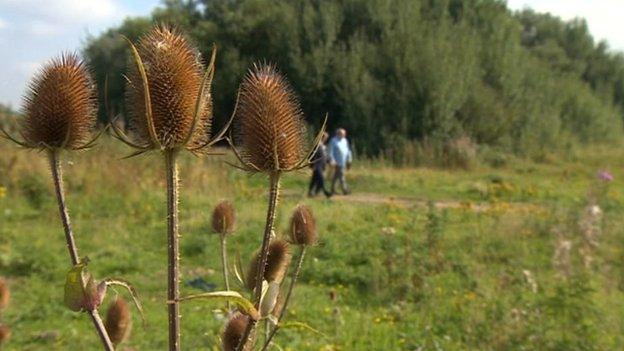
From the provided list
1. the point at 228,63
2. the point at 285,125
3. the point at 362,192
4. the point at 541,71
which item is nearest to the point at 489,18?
the point at 541,71

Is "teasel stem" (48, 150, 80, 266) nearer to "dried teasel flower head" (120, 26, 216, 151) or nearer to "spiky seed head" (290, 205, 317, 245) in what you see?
"dried teasel flower head" (120, 26, 216, 151)

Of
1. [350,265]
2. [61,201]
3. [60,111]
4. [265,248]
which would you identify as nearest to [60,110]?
[60,111]

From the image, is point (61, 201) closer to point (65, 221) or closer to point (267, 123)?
point (65, 221)

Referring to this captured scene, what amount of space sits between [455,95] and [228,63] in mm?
7823

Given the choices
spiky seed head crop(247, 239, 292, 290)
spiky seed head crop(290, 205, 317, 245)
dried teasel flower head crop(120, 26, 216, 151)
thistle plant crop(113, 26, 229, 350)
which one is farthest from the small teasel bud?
spiky seed head crop(290, 205, 317, 245)

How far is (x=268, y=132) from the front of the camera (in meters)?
1.41

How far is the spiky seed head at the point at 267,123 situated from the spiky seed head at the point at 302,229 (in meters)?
0.40

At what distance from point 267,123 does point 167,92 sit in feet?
0.74

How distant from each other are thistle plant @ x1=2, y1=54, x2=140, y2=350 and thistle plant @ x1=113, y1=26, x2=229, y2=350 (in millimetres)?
98

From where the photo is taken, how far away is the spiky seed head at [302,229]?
187cm

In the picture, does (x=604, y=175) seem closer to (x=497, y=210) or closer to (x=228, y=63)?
(x=497, y=210)

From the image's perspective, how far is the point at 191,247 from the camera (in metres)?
9.39

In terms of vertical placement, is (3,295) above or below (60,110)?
below

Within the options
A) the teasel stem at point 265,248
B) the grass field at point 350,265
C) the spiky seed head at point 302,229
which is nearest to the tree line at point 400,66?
the grass field at point 350,265
